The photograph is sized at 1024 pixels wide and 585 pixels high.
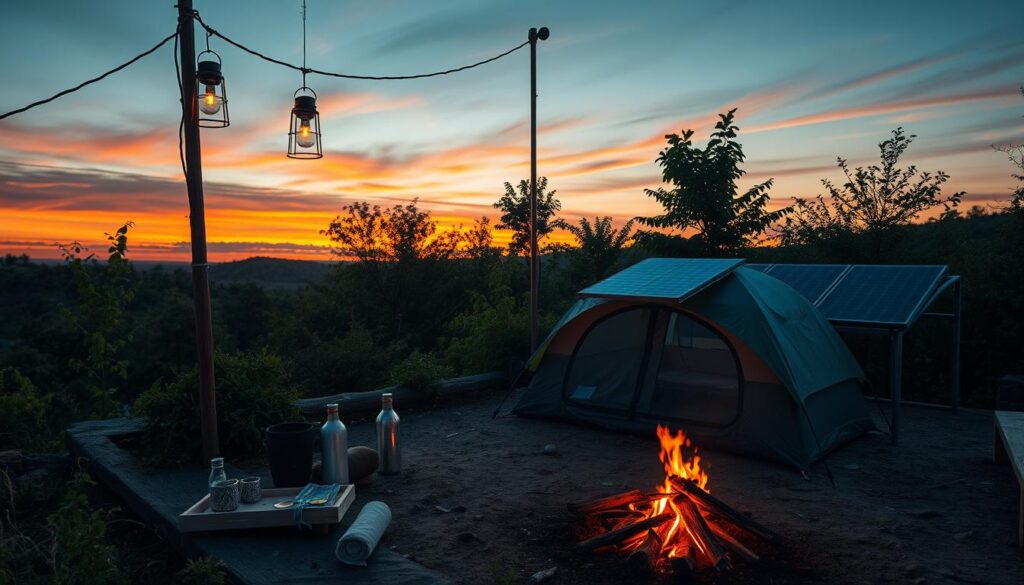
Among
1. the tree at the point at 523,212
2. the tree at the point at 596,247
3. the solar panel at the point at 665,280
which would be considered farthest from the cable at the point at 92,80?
the tree at the point at 523,212

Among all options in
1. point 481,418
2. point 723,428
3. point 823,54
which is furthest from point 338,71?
point 823,54

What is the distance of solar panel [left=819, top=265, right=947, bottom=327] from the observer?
6961 mm

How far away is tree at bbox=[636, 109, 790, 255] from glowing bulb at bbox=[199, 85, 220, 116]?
9562mm

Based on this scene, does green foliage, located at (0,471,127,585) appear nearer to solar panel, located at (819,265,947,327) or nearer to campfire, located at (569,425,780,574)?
campfire, located at (569,425,780,574)

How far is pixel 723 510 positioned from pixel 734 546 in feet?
1.02

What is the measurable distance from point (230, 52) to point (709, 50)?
23.5ft

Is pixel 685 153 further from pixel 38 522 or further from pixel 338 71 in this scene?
pixel 38 522

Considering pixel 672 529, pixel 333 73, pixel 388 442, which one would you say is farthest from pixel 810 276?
pixel 333 73

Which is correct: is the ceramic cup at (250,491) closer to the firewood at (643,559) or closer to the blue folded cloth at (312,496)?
the blue folded cloth at (312,496)

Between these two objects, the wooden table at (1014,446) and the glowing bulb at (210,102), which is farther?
the glowing bulb at (210,102)

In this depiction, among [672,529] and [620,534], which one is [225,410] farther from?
[672,529]

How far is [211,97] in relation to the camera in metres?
4.74

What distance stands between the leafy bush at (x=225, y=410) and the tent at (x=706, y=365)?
306cm

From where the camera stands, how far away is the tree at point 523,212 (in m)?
18.8
